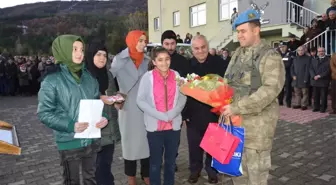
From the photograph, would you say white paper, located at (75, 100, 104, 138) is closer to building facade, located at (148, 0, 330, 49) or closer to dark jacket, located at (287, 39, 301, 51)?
dark jacket, located at (287, 39, 301, 51)

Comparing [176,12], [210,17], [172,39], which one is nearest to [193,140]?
[172,39]

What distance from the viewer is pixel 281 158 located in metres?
4.89

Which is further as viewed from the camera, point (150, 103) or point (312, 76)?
point (312, 76)

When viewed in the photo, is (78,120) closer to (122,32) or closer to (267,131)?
(267,131)

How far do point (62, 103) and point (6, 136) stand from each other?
514 mm

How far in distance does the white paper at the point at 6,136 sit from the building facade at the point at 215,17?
14161 mm

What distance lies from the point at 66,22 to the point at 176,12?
162 feet

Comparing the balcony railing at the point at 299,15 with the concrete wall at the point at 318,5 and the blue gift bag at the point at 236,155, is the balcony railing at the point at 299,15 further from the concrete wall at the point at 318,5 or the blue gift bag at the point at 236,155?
the blue gift bag at the point at 236,155

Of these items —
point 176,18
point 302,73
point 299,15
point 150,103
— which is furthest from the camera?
point 176,18

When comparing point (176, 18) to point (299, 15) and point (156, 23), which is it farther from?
point (299, 15)

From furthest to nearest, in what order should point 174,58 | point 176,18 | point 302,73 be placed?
point 176,18
point 302,73
point 174,58

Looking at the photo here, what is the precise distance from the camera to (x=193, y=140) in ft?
13.2

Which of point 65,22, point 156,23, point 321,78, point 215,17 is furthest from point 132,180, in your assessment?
point 65,22

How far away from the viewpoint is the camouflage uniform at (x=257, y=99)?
96.0 inches
